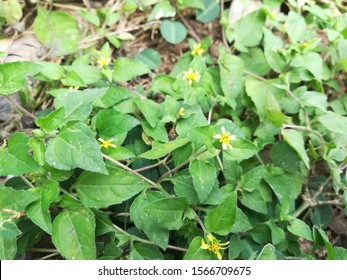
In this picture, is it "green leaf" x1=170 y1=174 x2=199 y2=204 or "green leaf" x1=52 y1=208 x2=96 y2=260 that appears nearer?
"green leaf" x1=52 y1=208 x2=96 y2=260

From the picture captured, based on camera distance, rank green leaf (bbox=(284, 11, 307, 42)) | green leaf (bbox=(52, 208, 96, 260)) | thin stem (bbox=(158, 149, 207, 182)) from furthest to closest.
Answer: green leaf (bbox=(284, 11, 307, 42)) < thin stem (bbox=(158, 149, 207, 182)) < green leaf (bbox=(52, 208, 96, 260))

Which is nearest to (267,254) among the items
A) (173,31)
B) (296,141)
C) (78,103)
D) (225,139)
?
(225,139)

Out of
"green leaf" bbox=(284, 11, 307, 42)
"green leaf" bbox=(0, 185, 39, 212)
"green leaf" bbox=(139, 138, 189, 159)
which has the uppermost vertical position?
"green leaf" bbox=(284, 11, 307, 42)

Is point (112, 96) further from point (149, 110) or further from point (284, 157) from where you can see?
point (284, 157)

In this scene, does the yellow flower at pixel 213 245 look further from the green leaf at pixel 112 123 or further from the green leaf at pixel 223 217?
the green leaf at pixel 112 123

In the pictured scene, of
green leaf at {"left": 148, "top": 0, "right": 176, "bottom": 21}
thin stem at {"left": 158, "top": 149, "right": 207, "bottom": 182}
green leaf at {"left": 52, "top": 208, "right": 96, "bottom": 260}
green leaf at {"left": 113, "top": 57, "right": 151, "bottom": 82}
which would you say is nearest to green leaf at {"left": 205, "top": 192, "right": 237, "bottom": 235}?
thin stem at {"left": 158, "top": 149, "right": 207, "bottom": 182}

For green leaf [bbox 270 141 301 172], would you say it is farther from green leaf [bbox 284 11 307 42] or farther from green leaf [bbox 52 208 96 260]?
green leaf [bbox 52 208 96 260]

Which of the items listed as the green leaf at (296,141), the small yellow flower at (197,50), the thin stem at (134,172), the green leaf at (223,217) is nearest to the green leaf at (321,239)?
the green leaf at (296,141)
